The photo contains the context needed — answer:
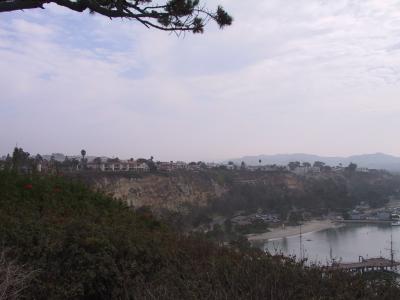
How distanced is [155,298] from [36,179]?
13.1 feet

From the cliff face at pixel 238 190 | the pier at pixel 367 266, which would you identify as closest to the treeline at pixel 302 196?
the cliff face at pixel 238 190

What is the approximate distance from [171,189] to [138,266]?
42.2m

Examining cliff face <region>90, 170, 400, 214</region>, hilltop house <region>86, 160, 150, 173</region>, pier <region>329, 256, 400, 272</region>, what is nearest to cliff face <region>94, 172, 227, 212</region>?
cliff face <region>90, 170, 400, 214</region>

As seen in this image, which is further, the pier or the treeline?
the treeline

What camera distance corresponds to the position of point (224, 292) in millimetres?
2891

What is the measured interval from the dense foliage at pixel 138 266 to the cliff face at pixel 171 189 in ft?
107

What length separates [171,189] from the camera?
46.2 m

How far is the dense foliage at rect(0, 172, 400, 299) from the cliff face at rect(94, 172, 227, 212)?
3267cm

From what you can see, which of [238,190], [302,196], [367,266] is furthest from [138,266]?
[302,196]

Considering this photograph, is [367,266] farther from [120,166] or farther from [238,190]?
[238,190]

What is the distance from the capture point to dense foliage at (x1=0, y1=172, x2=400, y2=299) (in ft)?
9.80

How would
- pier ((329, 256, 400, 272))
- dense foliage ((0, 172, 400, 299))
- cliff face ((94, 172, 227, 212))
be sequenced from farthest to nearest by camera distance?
cliff face ((94, 172, 227, 212)), pier ((329, 256, 400, 272)), dense foliage ((0, 172, 400, 299))

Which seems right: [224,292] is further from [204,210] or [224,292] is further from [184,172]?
[184,172]

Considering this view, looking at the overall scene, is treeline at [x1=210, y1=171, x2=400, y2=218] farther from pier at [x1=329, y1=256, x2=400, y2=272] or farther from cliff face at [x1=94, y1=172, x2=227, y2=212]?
pier at [x1=329, y1=256, x2=400, y2=272]
